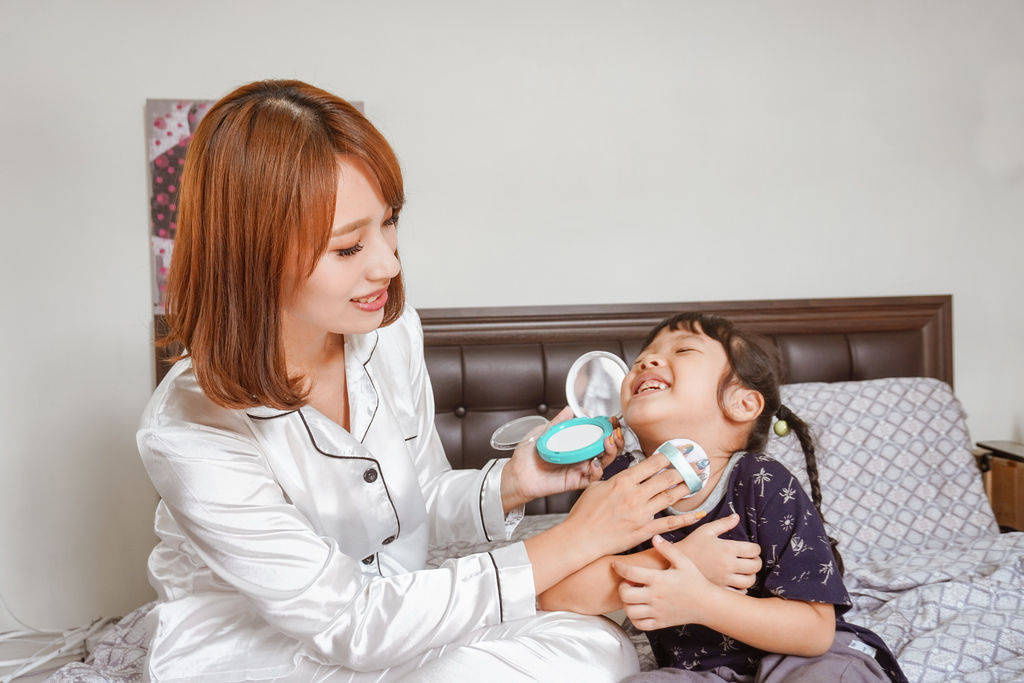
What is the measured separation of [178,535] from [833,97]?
2121 mm

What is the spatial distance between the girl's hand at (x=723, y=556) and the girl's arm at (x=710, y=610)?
0.07 feet

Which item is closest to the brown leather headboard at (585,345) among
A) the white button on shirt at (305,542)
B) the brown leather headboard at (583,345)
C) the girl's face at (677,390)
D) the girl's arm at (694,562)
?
the brown leather headboard at (583,345)

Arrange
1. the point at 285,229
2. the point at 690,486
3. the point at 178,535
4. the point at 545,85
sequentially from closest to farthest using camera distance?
the point at 285,229 → the point at 690,486 → the point at 178,535 → the point at 545,85

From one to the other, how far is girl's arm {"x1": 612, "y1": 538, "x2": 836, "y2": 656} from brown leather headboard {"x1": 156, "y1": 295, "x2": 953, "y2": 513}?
1035mm

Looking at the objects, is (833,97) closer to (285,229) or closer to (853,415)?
(853,415)

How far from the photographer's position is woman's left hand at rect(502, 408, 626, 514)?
1.41m

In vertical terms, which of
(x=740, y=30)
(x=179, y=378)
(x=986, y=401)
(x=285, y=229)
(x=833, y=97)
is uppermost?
(x=740, y=30)

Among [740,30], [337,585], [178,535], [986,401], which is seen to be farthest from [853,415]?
[178,535]

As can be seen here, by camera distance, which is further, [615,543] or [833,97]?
[833,97]

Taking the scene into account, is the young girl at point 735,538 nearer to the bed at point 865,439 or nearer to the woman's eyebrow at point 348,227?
the bed at point 865,439

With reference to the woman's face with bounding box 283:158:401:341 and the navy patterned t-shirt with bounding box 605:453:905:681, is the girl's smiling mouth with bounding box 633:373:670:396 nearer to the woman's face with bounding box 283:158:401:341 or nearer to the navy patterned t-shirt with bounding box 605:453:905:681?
the navy patterned t-shirt with bounding box 605:453:905:681

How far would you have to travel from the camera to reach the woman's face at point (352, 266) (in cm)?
116

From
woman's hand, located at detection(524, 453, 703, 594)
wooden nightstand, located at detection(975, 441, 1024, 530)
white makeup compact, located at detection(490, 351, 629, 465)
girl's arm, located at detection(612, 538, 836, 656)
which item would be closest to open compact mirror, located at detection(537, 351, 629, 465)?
white makeup compact, located at detection(490, 351, 629, 465)

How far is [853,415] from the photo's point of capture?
209 centimetres
